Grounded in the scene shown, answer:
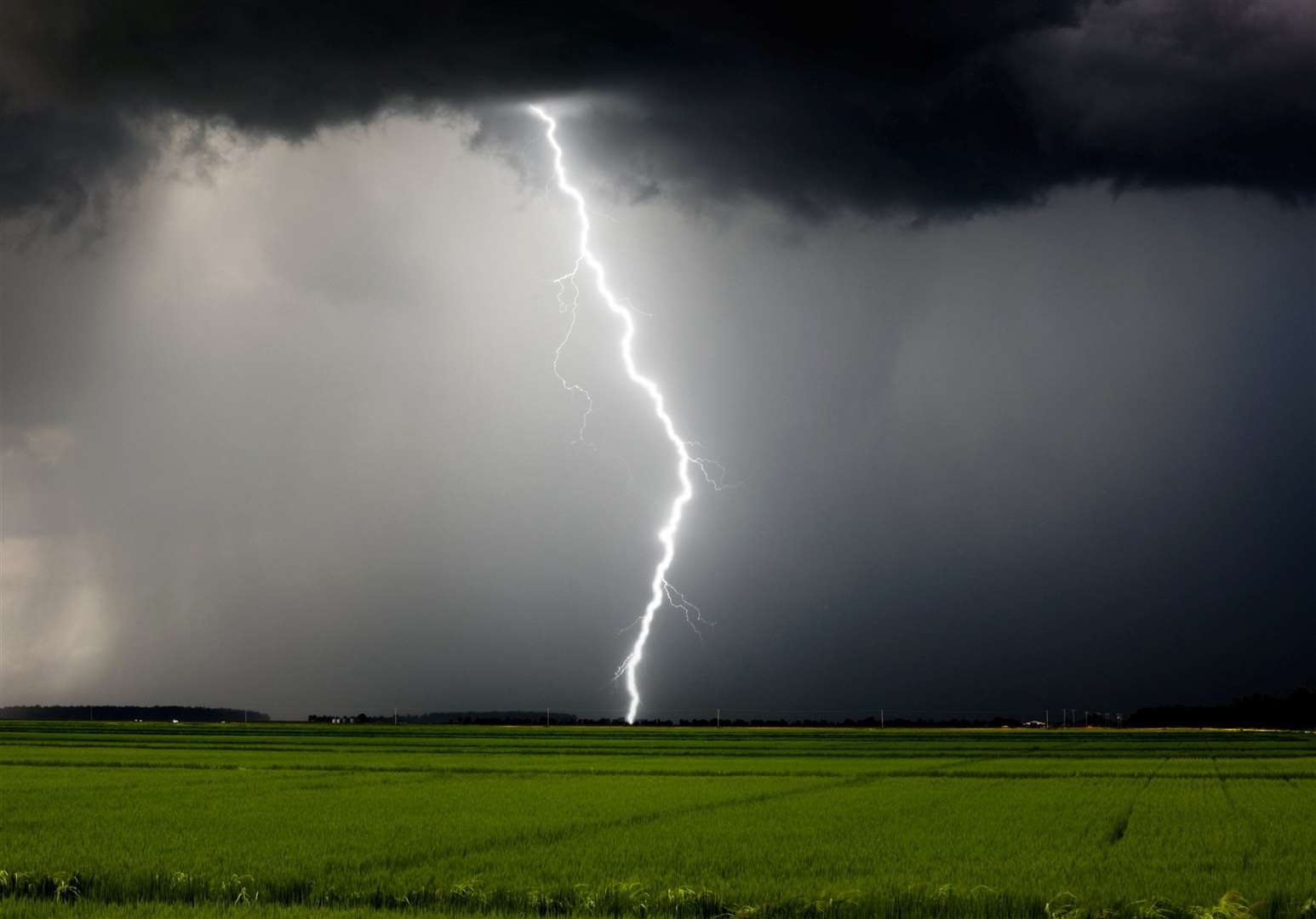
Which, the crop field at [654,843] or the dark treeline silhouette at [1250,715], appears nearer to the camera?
the crop field at [654,843]

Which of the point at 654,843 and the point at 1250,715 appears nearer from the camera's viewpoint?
the point at 654,843

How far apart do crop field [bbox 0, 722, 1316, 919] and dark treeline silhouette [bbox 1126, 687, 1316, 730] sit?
435 ft

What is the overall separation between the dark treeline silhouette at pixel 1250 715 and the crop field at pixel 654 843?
133 meters

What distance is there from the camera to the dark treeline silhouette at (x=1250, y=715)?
14800cm

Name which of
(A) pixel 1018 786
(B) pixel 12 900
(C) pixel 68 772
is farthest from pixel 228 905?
(C) pixel 68 772

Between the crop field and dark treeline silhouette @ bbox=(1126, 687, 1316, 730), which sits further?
dark treeline silhouette @ bbox=(1126, 687, 1316, 730)

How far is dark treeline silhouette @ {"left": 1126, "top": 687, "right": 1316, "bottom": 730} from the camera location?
486 feet

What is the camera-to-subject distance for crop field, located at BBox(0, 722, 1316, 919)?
10656 mm

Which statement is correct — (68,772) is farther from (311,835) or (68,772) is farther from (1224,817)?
(1224,817)

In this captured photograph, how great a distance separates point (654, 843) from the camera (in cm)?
1456

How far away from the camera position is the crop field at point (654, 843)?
35.0ft

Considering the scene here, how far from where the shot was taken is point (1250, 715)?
15575 centimetres

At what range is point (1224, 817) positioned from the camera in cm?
1873

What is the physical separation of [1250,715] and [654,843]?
165 m
